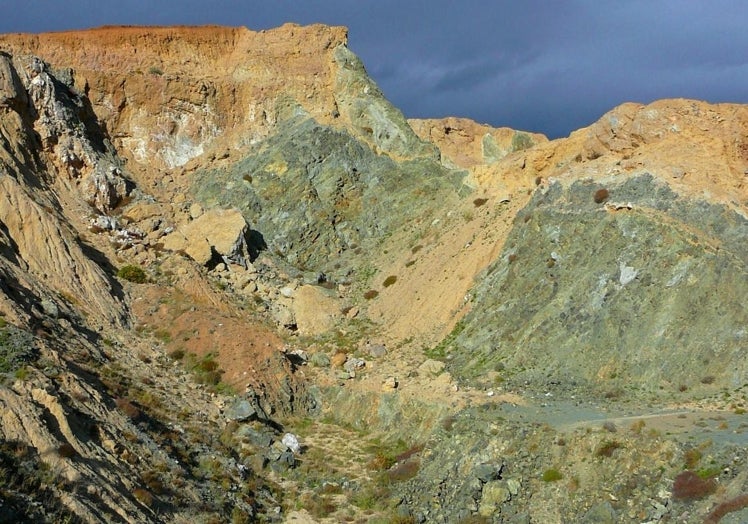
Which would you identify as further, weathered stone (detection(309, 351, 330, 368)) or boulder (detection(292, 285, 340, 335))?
boulder (detection(292, 285, 340, 335))

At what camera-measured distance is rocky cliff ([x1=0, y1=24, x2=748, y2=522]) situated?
21.4 m

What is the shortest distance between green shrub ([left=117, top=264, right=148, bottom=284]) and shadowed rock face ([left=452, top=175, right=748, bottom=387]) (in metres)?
17.6

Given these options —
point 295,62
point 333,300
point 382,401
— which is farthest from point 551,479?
point 295,62

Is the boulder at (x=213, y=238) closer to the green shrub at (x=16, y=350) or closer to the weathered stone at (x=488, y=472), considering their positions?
the green shrub at (x=16, y=350)

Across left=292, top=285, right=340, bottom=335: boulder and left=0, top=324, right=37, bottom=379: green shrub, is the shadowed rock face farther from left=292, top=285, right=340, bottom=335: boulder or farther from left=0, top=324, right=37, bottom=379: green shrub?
left=0, top=324, right=37, bottom=379: green shrub

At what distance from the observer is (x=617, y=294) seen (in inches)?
1182

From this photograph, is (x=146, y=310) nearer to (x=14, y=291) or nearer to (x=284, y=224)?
(x=14, y=291)

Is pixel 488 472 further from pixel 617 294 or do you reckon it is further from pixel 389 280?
pixel 389 280

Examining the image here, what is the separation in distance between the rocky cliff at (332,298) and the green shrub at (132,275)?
0.13 meters

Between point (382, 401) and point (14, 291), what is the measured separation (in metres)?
16.5

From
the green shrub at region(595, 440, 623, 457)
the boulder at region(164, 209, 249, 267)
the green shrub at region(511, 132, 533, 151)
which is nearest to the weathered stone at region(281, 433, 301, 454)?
the green shrub at region(595, 440, 623, 457)

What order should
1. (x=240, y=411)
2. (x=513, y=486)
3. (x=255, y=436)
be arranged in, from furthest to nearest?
(x=240, y=411) < (x=255, y=436) < (x=513, y=486)

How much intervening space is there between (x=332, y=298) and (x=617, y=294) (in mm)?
17425

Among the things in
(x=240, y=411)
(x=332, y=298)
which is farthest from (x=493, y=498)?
(x=332, y=298)
